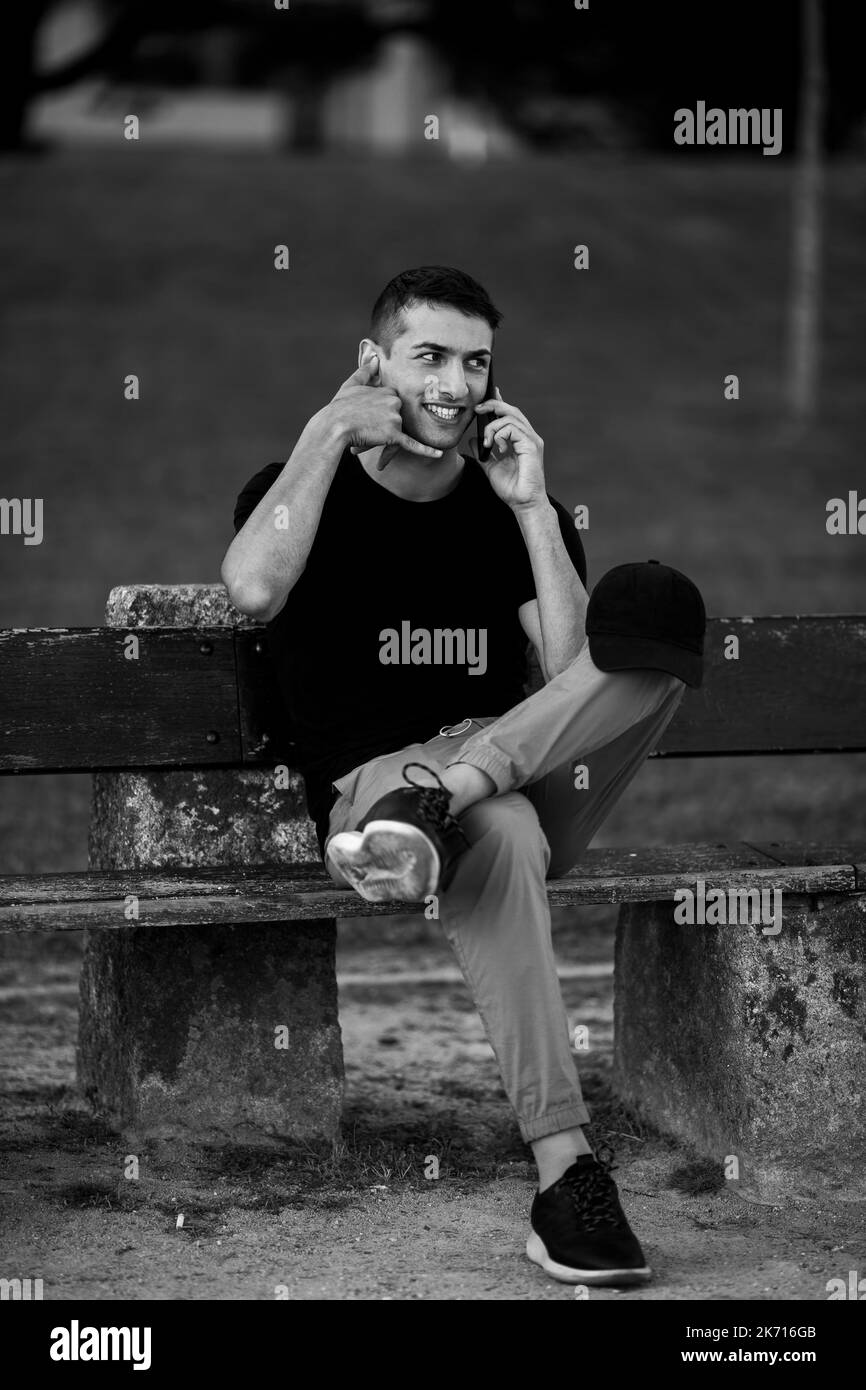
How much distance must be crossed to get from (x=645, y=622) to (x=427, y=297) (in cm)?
96

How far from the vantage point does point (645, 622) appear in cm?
352

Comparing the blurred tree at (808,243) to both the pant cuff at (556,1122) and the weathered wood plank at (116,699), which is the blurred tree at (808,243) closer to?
the weathered wood plank at (116,699)

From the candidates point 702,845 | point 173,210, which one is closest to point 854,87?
point 173,210

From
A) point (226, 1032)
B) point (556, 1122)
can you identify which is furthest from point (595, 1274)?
point (226, 1032)

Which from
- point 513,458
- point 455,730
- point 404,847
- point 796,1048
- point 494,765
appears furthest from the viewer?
point 513,458

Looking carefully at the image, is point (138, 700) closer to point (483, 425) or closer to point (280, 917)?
point (280, 917)

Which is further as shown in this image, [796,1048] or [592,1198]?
[796,1048]

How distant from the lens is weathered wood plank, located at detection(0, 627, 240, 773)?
419cm

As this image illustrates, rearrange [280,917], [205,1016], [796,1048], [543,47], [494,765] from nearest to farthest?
[494,765], [280,917], [796,1048], [205,1016], [543,47]

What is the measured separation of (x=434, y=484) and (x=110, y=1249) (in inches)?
67.5

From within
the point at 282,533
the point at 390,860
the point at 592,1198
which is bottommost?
the point at 592,1198

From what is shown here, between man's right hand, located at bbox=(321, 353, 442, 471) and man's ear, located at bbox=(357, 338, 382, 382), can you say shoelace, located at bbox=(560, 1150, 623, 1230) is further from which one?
man's ear, located at bbox=(357, 338, 382, 382)

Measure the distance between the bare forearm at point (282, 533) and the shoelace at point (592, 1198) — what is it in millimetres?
1275

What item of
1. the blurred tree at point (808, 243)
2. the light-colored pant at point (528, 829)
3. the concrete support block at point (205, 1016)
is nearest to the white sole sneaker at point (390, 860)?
the light-colored pant at point (528, 829)
